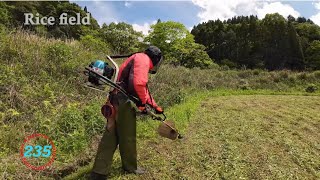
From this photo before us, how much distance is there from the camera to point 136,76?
11.9ft

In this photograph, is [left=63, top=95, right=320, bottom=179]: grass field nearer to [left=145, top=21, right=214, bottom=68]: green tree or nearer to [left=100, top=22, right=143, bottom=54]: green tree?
[left=100, top=22, right=143, bottom=54]: green tree

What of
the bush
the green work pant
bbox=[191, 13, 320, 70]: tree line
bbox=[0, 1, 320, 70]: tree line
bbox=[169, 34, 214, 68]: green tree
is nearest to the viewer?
the green work pant

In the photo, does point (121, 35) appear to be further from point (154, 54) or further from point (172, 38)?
point (154, 54)

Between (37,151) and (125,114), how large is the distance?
1542 millimetres

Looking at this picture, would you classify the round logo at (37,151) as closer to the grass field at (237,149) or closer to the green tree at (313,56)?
the grass field at (237,149)

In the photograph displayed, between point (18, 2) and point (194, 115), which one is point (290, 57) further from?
point (194, 115)

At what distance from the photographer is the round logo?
4.12 meters

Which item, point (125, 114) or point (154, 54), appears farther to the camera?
point (154, 54)

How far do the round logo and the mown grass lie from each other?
0.09m

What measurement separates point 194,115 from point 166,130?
337 centimetres

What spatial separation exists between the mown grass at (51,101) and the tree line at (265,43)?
1480 inches

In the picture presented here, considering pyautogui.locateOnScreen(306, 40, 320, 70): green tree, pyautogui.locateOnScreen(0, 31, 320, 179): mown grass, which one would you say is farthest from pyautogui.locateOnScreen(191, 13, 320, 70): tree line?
pyautogui.locateOnScreen(0, 31, 320, 179): mown grass

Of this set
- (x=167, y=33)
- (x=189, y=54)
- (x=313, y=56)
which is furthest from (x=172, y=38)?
(x=313, y=56)

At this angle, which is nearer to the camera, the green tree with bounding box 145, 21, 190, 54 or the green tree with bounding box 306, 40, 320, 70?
the green tree with bounding box 145, 21, 190, 54
